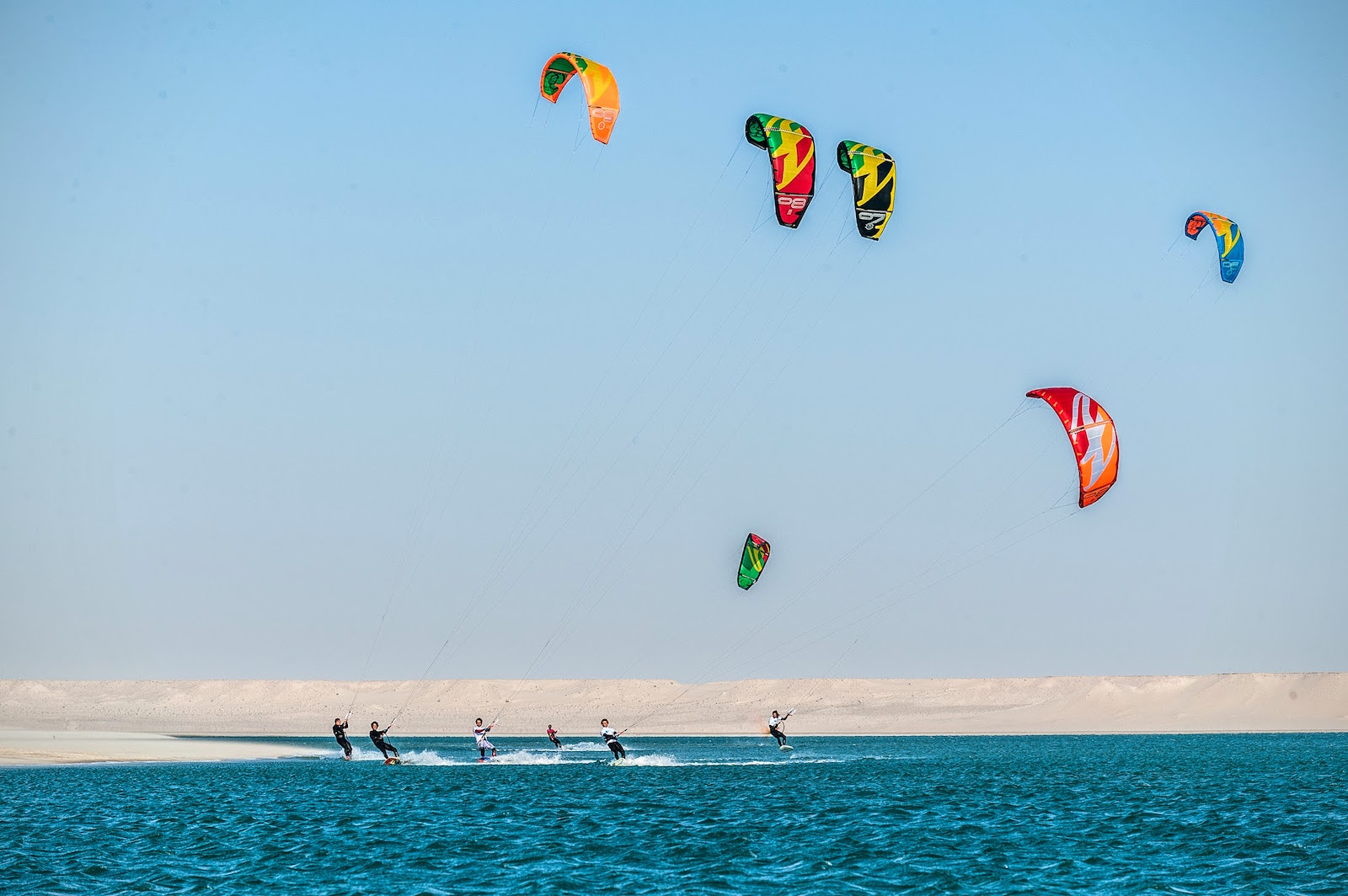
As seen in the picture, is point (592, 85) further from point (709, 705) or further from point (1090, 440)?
point (709, 705)

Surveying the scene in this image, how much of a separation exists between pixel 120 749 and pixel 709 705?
78.6m

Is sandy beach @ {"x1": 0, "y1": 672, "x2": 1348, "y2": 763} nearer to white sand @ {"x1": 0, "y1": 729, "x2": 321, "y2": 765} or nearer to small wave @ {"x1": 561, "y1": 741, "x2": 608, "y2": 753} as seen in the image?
white sand @ {"x1": 0, "y1": 729, "x2": 321, "y2": 765}

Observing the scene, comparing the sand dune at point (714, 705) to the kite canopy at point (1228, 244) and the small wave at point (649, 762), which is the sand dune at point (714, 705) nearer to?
the small wave at point (649, 762)

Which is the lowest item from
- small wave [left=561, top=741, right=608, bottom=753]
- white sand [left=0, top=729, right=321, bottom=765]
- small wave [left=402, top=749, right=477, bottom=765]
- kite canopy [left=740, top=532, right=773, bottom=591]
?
small wave [left=402, top=749, right=477, bottom=765]

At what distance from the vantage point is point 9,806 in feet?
99.4

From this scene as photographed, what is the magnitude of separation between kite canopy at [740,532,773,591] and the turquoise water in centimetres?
527

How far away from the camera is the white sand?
4509 centimetres

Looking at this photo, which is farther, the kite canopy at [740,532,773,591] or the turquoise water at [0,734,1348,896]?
the kite canopy at [740,532,773,591]

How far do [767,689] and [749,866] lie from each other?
115 metres

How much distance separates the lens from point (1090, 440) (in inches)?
1175

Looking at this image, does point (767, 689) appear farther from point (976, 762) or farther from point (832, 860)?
point (832, 860)

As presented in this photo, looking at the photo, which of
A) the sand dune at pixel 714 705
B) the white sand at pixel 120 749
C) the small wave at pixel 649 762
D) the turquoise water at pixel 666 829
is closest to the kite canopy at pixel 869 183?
the turquoise water at pixel 666 829

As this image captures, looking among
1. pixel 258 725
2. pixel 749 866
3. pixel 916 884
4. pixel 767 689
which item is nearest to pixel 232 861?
pixel 749 866

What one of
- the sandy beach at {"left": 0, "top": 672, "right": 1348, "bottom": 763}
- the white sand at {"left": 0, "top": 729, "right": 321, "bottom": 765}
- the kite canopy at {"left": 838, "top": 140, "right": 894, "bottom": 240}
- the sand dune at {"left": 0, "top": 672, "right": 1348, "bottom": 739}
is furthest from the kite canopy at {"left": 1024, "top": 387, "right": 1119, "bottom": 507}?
the sand dune at {"left": 0, "top": 672, "right": 1348, "bottom": 739}
